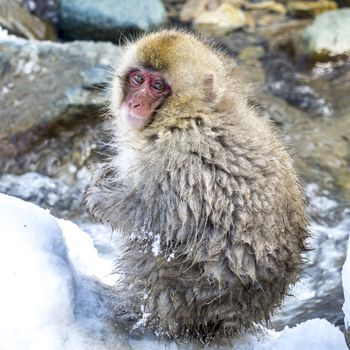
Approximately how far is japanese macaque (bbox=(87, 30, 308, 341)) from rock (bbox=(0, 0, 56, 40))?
14.7 feet

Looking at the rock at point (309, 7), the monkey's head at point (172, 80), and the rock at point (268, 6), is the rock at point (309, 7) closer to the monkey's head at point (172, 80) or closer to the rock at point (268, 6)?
the rock at point (268, 6)

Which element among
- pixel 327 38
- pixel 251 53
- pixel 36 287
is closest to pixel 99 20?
pixel 251 53

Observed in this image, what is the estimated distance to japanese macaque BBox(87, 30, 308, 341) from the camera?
2572mm

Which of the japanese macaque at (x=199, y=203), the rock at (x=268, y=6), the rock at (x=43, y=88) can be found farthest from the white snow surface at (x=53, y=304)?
the rock at (x=268, y=6)

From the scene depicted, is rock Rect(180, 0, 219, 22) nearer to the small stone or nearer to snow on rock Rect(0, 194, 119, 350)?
the small stone

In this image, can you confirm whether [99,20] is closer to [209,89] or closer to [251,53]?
[251,53]

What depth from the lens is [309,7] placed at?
9.33m

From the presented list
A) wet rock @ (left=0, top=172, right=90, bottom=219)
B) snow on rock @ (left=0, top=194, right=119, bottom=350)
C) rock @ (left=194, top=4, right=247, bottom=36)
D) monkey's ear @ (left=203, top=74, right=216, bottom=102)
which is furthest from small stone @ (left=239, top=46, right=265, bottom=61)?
snow on rock @ (left=0, top=194, right=119, bottom=350)

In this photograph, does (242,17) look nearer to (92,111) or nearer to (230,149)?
(92,111)

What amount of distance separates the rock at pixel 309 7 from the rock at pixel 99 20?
185 centimetres

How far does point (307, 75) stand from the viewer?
786cm

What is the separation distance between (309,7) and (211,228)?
724 cm

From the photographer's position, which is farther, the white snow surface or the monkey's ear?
the monkey's ear

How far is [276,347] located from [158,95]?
1.01 metres
